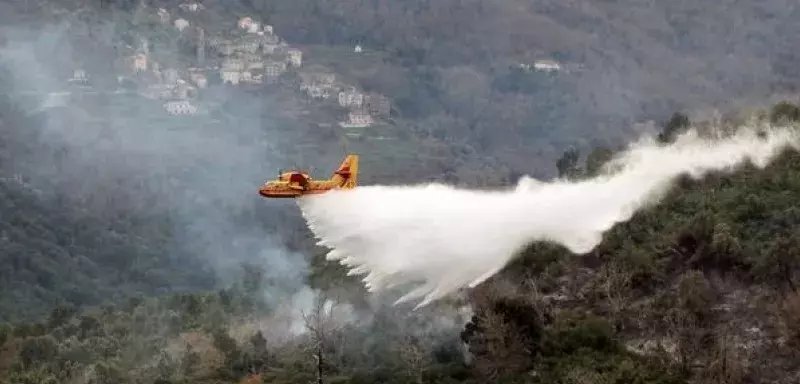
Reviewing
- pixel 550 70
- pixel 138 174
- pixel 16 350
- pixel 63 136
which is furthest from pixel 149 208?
pixel 550 70

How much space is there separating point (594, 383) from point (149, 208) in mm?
86050

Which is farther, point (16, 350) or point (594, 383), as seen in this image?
point (16, 350)

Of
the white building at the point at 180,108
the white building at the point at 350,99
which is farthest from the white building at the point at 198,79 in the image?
the white building at the point at 350,99

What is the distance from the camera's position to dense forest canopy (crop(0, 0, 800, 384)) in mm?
42531

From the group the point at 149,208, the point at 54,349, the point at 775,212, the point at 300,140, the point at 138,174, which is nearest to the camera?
the point at 775,212

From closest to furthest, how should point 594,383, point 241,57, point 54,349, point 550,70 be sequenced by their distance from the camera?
point 594,383, point 54,349, point 241,57, point 550,70

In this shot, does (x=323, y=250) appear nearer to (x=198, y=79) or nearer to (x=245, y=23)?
(x=198, y=79)

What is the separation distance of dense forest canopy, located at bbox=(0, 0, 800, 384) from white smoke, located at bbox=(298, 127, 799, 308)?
1731 millimetres

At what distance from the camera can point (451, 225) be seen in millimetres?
47219

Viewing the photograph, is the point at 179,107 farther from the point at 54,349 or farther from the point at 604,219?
the point at 604,219

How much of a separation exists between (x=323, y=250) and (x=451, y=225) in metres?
36.4

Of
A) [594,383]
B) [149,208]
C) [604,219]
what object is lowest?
[149,208]

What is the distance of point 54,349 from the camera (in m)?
62.7

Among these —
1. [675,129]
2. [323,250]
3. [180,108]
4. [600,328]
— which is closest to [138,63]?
[180,108]
